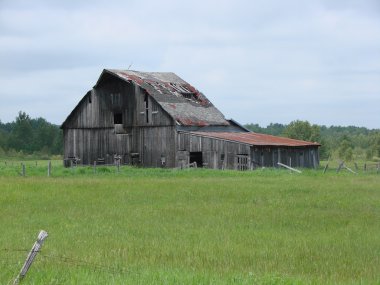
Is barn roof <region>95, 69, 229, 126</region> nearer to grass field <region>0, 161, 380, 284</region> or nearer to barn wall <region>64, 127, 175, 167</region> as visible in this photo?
barn wall <region>64, 127, 175, 167</region>

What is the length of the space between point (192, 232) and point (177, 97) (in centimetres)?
3762

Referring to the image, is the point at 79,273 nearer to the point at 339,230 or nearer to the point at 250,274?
the point at 250,274

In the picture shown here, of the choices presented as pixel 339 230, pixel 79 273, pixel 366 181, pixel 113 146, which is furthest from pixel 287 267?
pixel 113 146

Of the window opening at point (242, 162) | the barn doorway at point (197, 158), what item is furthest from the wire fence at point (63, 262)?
the barn doorway at point (197, 158)

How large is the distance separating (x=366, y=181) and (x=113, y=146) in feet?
80.9

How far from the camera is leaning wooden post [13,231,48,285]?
9.33 meters

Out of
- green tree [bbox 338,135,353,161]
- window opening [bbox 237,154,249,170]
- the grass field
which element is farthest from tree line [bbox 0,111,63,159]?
the grass field

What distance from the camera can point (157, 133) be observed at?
51375 millimetres

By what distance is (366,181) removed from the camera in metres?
33.7

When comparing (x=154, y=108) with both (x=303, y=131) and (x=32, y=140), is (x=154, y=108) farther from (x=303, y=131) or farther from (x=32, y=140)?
(x=32, y=140)

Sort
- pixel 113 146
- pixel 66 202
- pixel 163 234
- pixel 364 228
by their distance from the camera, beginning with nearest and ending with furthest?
1. pixel 163 234
2. pixel 364 228
3. pixel 66 202
4. pixel 113 146

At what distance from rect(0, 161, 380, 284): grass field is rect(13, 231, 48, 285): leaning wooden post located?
371mm

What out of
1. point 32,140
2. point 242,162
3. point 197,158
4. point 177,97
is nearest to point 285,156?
point 242,162

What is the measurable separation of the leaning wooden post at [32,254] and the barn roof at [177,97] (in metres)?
40.5
